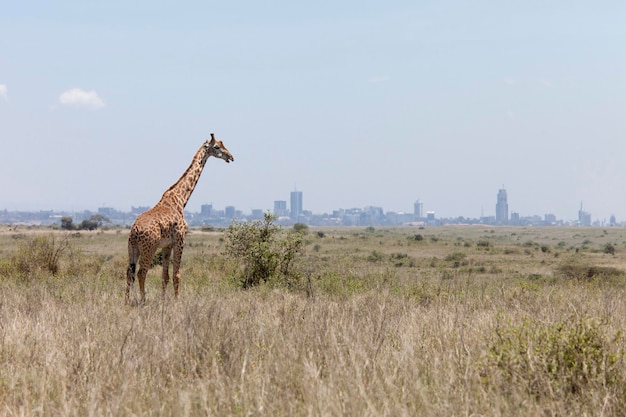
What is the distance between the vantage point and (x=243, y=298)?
12.5 meters

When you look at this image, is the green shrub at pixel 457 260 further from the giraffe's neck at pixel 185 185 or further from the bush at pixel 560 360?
the bush at pixel 560 360

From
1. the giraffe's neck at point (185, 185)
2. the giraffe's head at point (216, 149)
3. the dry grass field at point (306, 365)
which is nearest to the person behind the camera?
the dry grass field at point (306, 365)

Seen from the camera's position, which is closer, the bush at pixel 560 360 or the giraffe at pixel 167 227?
the bush at pixel 560 360

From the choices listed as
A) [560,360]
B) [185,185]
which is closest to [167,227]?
[185,185]

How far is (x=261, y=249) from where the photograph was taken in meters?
16.8

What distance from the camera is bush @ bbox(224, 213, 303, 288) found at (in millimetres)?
16703

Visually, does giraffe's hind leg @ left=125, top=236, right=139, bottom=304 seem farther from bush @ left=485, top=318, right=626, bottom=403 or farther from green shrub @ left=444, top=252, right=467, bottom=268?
green shrub @ left=444, top=252, right=467, bottom=268

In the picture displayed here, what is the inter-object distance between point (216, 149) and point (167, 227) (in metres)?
2.69

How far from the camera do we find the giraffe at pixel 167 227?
468 inches

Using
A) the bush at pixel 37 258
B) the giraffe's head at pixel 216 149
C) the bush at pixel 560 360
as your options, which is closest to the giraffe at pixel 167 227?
the giraffe's head at pixel 216 149

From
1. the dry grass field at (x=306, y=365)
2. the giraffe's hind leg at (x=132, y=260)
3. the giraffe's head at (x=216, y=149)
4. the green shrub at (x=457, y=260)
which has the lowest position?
the green shrub at (x=457, y=260)

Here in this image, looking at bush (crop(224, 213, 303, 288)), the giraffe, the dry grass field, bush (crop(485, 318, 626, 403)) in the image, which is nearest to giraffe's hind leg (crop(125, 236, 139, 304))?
the giraffe

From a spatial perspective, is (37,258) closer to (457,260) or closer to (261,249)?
(261,249)

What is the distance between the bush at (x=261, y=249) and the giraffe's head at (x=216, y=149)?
3.16 meters
